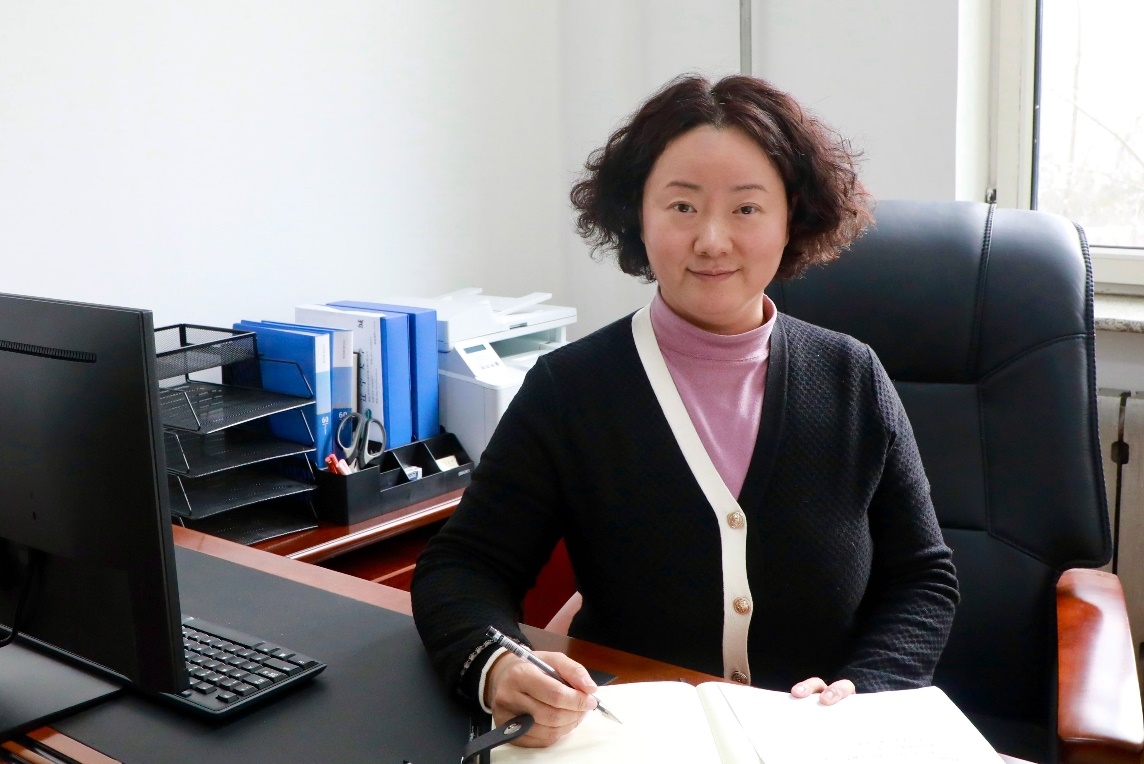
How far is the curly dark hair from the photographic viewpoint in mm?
1250

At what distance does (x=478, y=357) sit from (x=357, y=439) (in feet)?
1.00

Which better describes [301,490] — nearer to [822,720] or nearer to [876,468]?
[876,468]

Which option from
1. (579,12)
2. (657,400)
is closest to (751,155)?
(657,400)

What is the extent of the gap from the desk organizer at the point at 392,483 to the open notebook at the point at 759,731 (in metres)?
0.89

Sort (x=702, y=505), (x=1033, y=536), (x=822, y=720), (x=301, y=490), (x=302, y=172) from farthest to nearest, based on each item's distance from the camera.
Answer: (x=302, y=172)
(x=301, y=490)
(x=1033, y=536)
(x=702, y=505)
(x=822, y=720)

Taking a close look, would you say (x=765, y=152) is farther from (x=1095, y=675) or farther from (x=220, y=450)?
(x=220, y=450)

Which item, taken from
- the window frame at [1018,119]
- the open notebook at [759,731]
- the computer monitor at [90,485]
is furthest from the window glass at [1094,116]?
the computer monitor at [90,485]

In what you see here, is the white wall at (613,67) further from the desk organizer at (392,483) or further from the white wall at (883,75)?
the desk organizer at (392,483)

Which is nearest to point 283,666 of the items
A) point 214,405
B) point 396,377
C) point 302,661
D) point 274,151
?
point 302,661

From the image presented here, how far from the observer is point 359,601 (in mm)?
1235

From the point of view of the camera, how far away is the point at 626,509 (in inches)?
47.2

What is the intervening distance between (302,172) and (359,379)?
0.48 m

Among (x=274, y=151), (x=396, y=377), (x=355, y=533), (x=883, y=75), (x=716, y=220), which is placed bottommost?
(x=355, y=533)

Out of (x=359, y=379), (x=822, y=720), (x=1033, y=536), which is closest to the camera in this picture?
(x=822, y=720)
